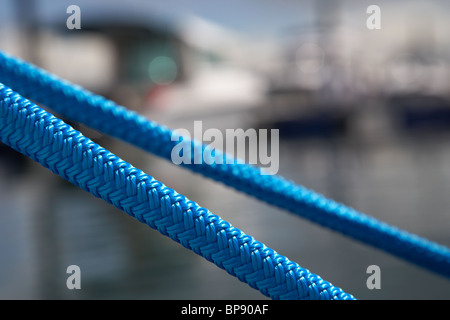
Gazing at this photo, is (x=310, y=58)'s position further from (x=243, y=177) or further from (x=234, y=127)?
(x=243, y=177)

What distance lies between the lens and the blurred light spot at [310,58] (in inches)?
494

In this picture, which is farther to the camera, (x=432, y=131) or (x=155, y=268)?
(x=432, y=131)

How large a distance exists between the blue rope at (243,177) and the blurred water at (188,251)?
1.34 meters

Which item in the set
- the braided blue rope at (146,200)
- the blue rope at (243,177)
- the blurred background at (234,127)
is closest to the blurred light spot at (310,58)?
the blurred background at (234,127)

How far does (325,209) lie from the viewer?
1.86 metres

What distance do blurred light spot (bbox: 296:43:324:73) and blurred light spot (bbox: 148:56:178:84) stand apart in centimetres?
441

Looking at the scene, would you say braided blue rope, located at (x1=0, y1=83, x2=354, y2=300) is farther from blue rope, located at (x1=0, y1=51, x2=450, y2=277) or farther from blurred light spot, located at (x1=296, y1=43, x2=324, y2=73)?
blurred light spot, located at (x1=296, y1=43, x2=324, y2=73)

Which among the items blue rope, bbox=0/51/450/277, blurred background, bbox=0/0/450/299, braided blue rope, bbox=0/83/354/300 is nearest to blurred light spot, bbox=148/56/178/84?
blurred background, bbox=0/0/450/299

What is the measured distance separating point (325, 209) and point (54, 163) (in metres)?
0.91

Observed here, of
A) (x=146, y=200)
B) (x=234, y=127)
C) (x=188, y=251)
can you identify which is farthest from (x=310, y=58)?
(x=146, y=200)

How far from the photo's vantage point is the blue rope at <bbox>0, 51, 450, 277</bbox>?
1.84 m

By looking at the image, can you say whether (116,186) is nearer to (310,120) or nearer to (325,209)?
(325,209)

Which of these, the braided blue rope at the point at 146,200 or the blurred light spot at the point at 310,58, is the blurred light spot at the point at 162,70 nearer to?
the blurred light spot at the point at 310,58
